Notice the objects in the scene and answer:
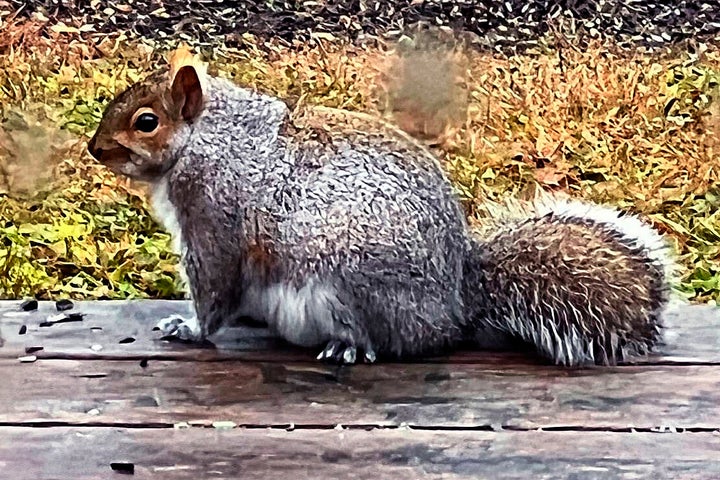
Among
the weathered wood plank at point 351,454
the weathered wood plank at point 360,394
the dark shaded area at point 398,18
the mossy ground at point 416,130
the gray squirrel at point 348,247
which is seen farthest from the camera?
the dark shaded area at point 398,18

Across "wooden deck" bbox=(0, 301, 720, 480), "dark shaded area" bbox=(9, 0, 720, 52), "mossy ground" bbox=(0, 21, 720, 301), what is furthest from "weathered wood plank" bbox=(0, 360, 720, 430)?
"dark shaded area" bbox=(9, 0, 720, 52)

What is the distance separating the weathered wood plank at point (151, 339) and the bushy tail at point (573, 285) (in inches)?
1.8

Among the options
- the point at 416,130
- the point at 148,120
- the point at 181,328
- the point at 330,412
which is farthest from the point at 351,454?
the point at 416,130

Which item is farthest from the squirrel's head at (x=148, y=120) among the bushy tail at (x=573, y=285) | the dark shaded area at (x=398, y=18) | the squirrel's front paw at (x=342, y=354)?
the dark shaded area at (x=398, y=18)

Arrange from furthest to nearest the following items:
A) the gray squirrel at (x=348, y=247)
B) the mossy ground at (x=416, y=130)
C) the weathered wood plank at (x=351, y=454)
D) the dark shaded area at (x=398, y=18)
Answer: the dark shaded area at (x=398, y=18), the mossy ground at (x=416, y=130), the gray squirrel at (x=348, y=247), the weathered wood plank at (x=351, y=454)

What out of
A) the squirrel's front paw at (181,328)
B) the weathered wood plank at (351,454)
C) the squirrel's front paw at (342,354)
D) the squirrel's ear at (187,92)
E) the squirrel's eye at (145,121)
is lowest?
the weathered wood plank at (351,454)

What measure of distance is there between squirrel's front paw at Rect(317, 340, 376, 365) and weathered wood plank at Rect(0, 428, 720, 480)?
0.18m

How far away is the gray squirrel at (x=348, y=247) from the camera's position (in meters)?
1.37

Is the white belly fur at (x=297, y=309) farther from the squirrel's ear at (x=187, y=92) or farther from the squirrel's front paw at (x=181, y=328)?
the squirrel's ear at (x=187, y=92)

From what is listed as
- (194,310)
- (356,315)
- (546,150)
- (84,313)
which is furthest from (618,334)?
(546,150)

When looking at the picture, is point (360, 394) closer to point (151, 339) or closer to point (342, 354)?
point (342, 354)

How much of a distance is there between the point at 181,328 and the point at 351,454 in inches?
15.5

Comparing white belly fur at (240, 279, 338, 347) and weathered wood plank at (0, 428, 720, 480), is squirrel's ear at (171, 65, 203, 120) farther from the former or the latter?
weathered wood plank at (0, 428, 720, 480)

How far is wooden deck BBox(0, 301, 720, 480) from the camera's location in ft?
3.74
